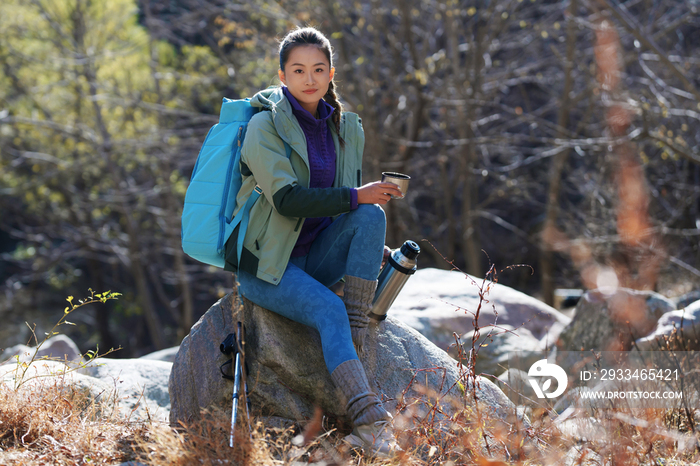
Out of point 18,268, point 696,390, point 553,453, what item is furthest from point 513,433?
point 18,268

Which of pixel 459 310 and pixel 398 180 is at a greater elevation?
pixel 398 180

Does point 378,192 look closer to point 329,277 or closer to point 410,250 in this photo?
point 410,250

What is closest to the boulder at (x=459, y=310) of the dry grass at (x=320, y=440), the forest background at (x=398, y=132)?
the forest background at (x=398, y=132)

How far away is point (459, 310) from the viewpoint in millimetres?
5047

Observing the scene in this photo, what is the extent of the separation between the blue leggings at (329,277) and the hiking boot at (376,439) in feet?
0.95

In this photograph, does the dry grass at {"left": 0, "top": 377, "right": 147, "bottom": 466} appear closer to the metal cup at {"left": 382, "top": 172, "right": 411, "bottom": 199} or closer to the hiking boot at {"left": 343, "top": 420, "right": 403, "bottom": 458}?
the hiking boot at {"left": 343, "top": 420, "right": 403, "bottom": 458}

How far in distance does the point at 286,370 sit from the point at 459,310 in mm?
2523

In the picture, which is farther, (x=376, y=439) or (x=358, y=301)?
(x=358, y=301)

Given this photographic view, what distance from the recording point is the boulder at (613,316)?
454 cm

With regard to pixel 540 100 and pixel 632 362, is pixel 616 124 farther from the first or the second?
pixel 632 362

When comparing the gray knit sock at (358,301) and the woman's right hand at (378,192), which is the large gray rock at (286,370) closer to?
the gray knit sock at (358,301)

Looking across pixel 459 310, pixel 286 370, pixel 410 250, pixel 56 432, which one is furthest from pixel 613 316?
pixel 56 432

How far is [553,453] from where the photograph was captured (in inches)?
84.4

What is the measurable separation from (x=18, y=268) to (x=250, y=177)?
45.1 ft
